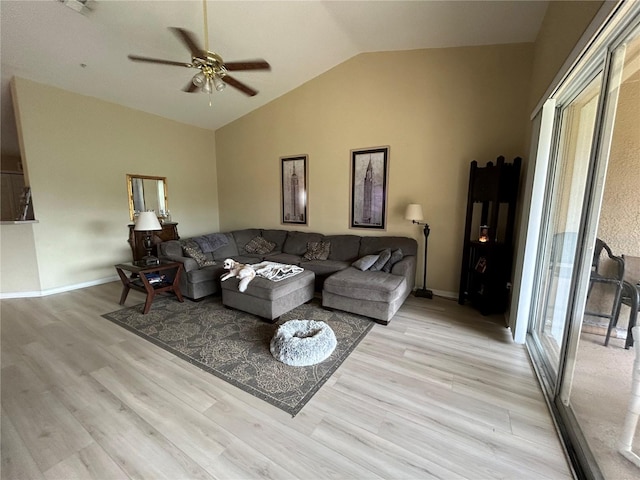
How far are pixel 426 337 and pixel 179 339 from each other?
246 cm

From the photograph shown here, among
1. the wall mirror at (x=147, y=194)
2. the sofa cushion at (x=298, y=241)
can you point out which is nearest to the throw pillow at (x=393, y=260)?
the sofa cushion at (x=298, y=241)

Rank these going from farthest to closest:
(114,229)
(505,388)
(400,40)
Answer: (114,229) → (400,40) → (505,388)

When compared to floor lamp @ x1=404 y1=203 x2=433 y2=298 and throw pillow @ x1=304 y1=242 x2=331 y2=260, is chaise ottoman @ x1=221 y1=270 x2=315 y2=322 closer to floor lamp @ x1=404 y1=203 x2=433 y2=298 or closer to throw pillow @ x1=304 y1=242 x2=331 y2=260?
throw pillow @ x1=304 y1=242 x2=331 y2=260

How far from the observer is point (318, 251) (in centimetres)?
415

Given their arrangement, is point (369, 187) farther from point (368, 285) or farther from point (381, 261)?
point (368, 285)

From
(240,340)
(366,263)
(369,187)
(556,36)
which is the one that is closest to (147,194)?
(240,340)

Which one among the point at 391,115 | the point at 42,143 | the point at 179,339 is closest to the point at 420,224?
the point at 391,115

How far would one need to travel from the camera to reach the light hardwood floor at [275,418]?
4.46 feet

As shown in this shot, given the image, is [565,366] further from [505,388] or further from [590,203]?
[590,203]

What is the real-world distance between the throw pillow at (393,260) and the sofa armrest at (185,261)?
2.57m

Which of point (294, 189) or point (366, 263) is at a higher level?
point (294, 189)

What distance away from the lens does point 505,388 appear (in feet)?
6.28

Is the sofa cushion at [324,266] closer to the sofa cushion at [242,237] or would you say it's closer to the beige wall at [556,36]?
the sofa cushion at [242,237]

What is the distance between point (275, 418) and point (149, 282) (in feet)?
8.36
